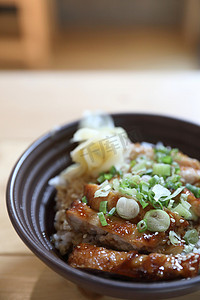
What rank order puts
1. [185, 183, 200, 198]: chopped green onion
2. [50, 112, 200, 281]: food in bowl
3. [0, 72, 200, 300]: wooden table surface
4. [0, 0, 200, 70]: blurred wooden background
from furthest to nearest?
1. [0, 0, 200, 70]: blurred wooden background
2. [0, 72, 200, 300]: wooden table surface
3. [185, 183, 200, 198]: chopped green onion
4. [50, 112, 200, 281]: food in bowl

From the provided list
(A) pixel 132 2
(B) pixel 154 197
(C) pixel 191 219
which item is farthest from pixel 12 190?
(A) pixel 132 2

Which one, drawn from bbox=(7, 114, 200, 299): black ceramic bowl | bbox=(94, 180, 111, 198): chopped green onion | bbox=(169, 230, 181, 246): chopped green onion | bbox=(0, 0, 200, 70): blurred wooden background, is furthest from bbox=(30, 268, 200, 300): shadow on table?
bbox=(0, 0, 200, 70): blurred wooden background

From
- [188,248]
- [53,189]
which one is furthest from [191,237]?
[53,189]

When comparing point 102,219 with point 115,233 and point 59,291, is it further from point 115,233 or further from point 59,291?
point 59,291

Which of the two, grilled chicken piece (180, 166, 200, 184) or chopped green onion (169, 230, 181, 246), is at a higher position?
grilled chicken piece (180, 166, 200, 184)

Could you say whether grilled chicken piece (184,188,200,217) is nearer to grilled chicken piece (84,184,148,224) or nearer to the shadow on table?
grilled chicken piece (84,184,148,224)

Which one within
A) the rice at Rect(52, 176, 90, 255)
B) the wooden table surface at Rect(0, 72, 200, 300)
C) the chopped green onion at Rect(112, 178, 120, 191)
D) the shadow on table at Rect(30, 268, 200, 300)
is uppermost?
the wooden table surface at Rect(0, 72, 200, 300)

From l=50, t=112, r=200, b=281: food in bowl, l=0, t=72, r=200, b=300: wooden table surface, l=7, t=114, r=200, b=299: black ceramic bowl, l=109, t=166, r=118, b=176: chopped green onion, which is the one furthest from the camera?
l=0, t=72, r=200, b=300: wooden table surface
